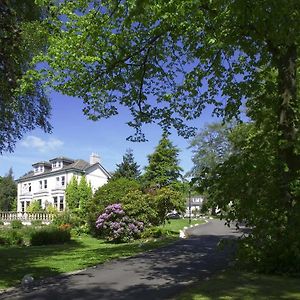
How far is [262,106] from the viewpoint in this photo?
1334cm

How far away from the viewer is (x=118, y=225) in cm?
2648

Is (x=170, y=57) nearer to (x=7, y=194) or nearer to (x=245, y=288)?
(x=245, y=288)

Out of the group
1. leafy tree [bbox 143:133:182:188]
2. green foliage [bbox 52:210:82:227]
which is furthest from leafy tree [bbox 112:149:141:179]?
green foliage [bbox 52:210:82:227]

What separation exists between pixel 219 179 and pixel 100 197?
19.6 m

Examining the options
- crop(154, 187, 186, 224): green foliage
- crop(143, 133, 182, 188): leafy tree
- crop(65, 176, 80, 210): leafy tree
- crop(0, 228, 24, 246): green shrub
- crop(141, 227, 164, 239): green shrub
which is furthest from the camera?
crop(143, 133, 182, 188): leafy tree

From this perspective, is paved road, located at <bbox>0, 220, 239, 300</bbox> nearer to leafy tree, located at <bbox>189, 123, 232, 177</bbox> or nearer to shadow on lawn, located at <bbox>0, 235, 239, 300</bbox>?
shadow on lawn, located at <bbox>0, 235, 239, 300</bbox>

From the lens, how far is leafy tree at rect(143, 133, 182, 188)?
64.1m

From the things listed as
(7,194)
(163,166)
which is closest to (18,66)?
(163,166)

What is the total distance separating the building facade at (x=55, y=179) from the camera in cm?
6738

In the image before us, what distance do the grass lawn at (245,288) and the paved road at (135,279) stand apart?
1.73 ft

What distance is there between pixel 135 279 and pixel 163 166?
173 ft

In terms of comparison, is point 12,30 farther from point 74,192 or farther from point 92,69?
point 74,192

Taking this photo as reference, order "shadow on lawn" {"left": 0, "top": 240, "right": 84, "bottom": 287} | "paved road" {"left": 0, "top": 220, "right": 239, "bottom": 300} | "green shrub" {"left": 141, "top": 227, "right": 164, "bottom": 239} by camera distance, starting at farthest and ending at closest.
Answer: "green shrub" {"left": 141, "top": 227, "right": 164, "bottom": 239}, "shadow on lawn" {"left": 0, "top": 240, "right": 84, "bottom": 287}, "paved road" {"left": 0, "top": 220, "right": 239, "bottom": 300}

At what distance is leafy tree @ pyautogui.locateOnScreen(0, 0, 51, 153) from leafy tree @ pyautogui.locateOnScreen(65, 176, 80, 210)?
136ft
